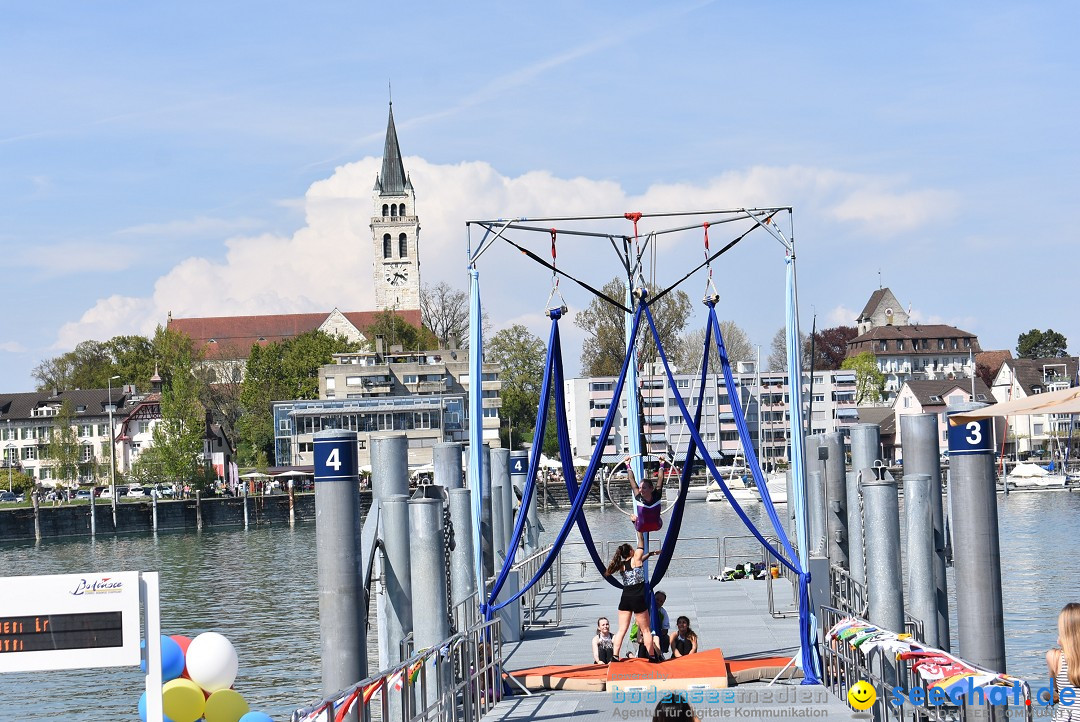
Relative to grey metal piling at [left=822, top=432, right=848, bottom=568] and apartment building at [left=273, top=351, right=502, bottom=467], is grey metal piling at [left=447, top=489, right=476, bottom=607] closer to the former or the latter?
grey metal piling at [left=822, top=432, right=848, bottom=568]

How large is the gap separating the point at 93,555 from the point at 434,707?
6060 cm

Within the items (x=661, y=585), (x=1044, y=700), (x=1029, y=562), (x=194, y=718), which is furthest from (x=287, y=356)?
(x=1044, y=700)

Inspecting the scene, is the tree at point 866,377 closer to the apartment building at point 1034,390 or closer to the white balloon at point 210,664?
the apartment building at point 1034,390

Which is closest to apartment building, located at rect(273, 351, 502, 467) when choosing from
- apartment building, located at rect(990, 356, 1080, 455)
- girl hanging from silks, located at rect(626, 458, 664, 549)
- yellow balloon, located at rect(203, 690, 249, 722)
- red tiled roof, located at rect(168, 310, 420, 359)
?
apartment building, located at rect(990, 356, 1080, 455)

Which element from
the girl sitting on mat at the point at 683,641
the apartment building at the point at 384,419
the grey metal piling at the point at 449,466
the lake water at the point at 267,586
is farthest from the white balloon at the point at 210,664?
the apartment building at the point at 384,419

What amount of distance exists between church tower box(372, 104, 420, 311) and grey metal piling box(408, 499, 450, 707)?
566 feet

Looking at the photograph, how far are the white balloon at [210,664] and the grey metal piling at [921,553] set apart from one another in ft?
29.6

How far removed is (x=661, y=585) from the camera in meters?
27.9

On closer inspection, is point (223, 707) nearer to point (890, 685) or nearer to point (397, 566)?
point (397, 566)

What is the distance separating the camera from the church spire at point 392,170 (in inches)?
7500

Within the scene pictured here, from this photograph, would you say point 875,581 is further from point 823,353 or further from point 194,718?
point 823,353

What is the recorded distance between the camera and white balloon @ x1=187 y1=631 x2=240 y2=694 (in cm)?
1767

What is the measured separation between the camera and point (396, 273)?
18762 centimetres

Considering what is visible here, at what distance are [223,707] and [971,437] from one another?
1079 centimetres
